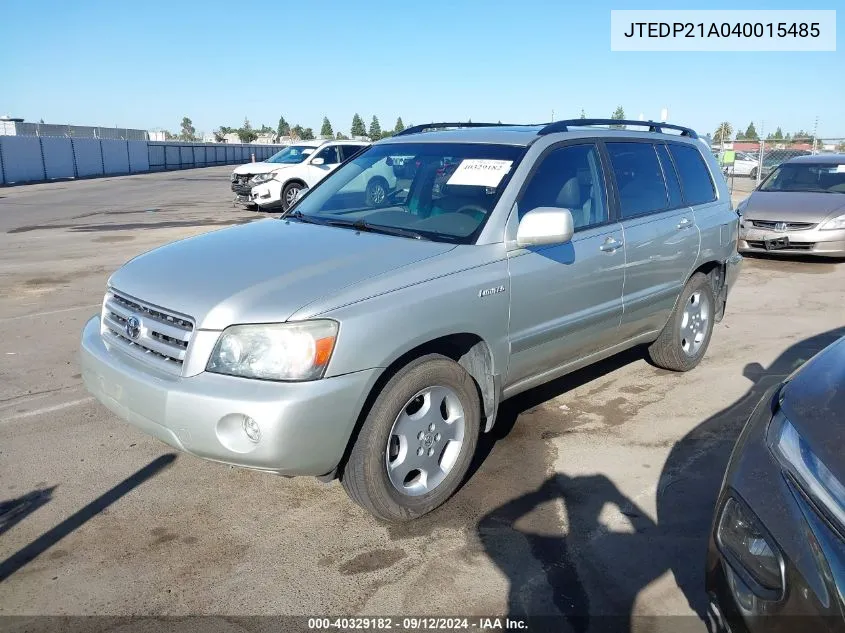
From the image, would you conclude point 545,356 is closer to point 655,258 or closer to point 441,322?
point 441,322

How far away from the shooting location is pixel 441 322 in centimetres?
333

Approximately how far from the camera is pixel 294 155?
60.0 feet

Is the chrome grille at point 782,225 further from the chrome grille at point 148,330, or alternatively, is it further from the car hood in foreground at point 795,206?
the chrome grille at point 148,330

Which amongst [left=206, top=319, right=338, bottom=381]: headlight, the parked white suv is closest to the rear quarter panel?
[left=206, top=319, right=338, bottom=381]: headlight

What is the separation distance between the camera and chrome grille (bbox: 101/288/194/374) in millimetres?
3088

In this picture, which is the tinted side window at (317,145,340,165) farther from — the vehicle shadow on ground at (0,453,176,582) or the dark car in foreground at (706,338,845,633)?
the dark car in foreground at (706,338,845,633)

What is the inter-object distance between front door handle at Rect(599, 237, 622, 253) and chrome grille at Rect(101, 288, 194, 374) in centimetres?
252

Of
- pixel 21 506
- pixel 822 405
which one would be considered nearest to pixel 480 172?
pixel 822 405

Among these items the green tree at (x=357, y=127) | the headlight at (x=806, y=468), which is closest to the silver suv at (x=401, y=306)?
the headlight at (x=806, y=468)

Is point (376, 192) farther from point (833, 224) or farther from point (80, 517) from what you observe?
point (833, 224)

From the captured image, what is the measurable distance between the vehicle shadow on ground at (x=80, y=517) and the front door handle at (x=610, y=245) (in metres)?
2.84

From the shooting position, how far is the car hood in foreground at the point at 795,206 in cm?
1043

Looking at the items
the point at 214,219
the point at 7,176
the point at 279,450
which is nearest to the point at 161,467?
the point at 279,450

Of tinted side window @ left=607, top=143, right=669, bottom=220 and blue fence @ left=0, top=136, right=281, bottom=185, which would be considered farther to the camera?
blue fence @ left=0, top=136, right=281, bottom=185
